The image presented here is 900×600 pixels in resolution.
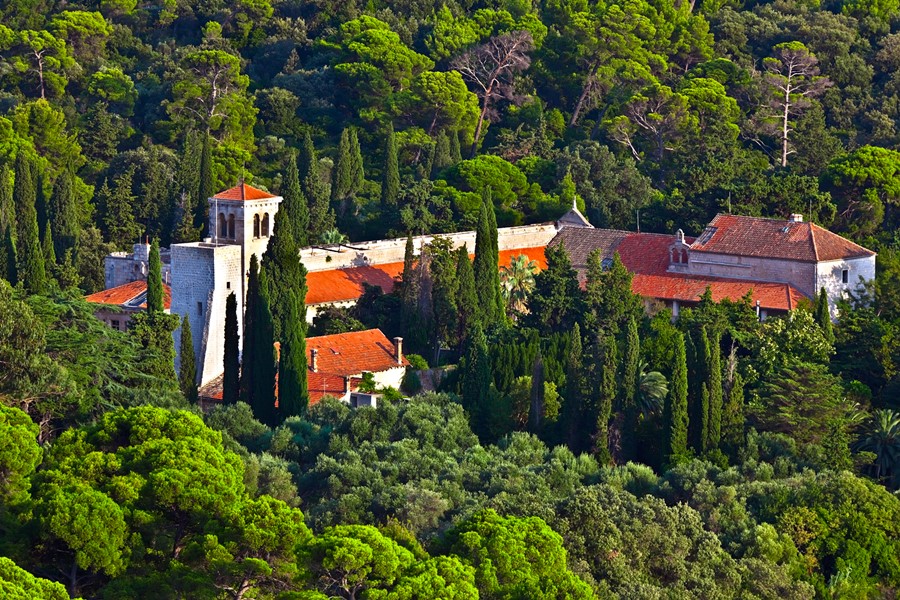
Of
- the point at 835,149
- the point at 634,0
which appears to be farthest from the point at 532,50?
the point at 835,149

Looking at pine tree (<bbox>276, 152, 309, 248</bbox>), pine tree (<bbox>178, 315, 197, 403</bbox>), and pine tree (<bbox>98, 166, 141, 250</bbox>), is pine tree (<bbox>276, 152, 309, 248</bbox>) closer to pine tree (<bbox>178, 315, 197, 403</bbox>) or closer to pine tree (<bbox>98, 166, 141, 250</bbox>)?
pine tree (<bbox>178, 315, 197, 403</bbox>)

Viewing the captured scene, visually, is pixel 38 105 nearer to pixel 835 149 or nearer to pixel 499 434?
pixel 835 149

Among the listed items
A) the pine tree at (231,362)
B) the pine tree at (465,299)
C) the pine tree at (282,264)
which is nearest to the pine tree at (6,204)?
the pine tree at (282,264)

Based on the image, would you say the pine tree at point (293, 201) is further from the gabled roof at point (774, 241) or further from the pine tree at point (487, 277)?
the gabled roof at point (774, 241)

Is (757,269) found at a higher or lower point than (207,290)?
higher

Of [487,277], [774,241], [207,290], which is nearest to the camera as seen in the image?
[207,290]

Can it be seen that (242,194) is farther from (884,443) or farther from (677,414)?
(884,443)

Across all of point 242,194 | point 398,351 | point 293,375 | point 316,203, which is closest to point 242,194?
point 242,194
